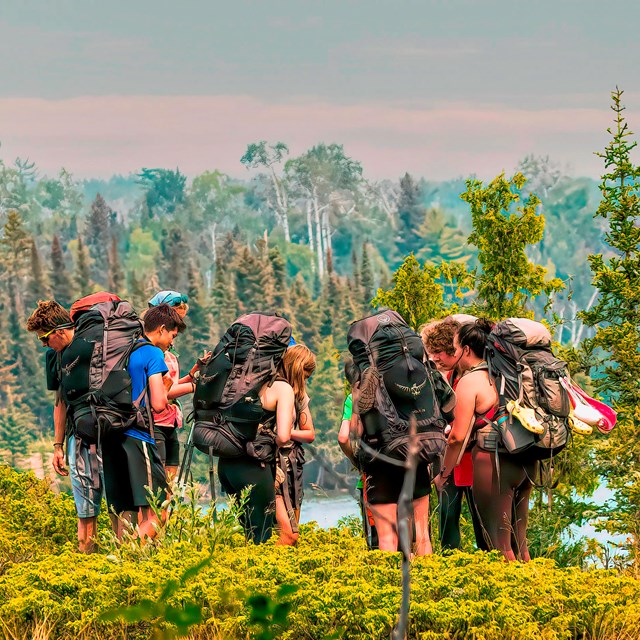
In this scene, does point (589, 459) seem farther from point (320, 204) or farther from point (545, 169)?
point (545, 169)

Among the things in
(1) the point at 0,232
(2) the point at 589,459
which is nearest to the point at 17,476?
(2) the point at 589,459

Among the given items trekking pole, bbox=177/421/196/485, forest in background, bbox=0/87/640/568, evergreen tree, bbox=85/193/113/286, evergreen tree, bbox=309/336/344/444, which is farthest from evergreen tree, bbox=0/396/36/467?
trekking pole, bbox=177/421/196/485

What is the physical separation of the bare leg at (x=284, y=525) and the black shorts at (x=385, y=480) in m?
0.86

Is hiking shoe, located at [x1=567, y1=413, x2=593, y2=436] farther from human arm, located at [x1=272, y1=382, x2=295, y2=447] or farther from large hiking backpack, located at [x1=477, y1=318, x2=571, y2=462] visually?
human arm, located at [x1=272, y1=382, x2=295, y2=447]

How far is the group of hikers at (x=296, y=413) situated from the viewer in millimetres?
5906

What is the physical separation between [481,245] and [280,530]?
4.49 metres

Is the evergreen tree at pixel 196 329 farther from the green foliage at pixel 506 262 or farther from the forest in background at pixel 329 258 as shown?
the green foliage at pixel 506 262

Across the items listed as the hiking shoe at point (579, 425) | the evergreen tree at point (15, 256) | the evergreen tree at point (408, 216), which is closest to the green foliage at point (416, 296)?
the hiking shoe at point (579, 425)

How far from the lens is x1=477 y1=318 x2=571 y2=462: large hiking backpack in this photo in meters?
5.95

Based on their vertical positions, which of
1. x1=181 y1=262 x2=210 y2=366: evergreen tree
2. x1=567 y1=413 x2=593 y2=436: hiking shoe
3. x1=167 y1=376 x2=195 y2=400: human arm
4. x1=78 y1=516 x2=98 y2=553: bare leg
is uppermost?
x1=167 y1=376 x2=195 y2=400: human arm

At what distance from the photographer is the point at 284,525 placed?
6691 mm

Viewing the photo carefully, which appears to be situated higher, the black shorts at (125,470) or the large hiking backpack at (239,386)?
the large hiking backpack at (239,386)

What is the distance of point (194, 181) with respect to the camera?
146 meters

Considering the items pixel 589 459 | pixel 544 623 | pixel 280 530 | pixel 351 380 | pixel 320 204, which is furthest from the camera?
pixel 320 204
